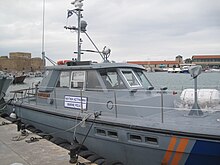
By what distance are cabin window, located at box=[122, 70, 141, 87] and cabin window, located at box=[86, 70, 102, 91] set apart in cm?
82

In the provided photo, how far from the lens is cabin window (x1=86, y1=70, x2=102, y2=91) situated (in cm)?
677

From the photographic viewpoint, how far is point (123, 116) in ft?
19.0

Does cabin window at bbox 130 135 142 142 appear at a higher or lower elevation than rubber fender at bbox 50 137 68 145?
higher

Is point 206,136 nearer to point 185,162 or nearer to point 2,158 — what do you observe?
point 185,162

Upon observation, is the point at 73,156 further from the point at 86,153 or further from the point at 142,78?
the point at 142,78

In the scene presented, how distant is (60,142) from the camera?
7070 mm

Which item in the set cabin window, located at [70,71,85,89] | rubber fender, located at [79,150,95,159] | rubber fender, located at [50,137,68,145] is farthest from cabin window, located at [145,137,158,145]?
rubber fender, located at [50,137,68,145]

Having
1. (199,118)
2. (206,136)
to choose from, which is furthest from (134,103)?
(206,136)

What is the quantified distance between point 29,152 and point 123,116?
7.57 feet

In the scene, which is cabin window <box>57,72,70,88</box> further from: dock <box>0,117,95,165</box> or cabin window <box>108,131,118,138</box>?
cabin window <box>108,131,118,138</box>

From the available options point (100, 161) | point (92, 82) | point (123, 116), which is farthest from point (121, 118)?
point (92, 82)

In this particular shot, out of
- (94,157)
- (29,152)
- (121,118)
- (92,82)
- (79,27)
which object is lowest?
(94,157)

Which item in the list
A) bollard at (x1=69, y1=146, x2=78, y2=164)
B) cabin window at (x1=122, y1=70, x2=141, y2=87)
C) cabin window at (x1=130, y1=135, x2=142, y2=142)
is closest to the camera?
bollard at (x1=69, y1=146, x2=78, y2=164)

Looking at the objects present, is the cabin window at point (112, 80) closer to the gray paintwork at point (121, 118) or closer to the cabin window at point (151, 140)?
the gray paintwork at point (121, 118)
